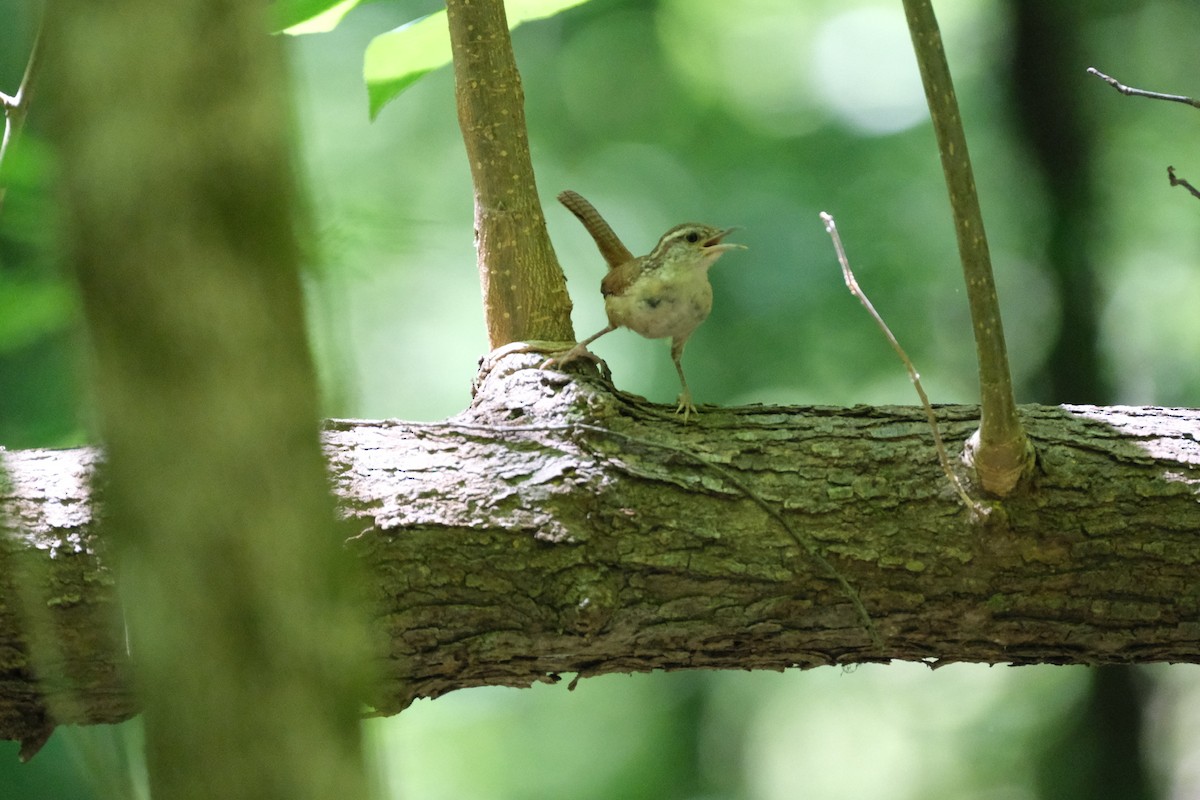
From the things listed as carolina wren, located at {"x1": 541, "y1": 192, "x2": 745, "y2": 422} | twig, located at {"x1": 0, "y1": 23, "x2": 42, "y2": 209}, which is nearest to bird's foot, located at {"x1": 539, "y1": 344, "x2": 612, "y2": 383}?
carolina wren, located at {"x1": 541, "y1": 192, "x2": 745, "y2": 422}

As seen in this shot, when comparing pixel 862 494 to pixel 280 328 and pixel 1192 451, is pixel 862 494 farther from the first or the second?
pixel 280 328

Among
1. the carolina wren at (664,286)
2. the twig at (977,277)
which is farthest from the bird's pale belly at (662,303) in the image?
the twig at (977,277)

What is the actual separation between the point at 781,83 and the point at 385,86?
337cm

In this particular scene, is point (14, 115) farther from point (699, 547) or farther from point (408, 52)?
point (699, 547)

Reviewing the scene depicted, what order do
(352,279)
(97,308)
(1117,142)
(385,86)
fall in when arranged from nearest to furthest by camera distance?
(97,308)
(352,279)
(385,86)
(1117,142)

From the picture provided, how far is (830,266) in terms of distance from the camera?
15.6ft

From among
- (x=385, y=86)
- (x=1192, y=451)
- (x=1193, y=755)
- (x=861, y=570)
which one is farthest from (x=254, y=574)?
(x=1193, y=755)

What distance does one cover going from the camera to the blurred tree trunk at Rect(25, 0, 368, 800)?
19.0 inches

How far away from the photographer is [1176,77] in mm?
4469

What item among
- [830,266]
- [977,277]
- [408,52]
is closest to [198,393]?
[977,277]

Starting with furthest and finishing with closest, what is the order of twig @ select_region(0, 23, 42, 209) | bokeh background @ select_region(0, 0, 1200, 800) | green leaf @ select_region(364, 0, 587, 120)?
bokeh background @ select_region(0, 0, 1200, 800)
green leaf @ select_region(364, 0, 587, 120)
twig @ select_region(0, 23, 42, 209)

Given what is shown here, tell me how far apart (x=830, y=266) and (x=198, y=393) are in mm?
4510

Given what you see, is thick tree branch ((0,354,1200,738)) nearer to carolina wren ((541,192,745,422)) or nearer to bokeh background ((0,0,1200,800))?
carolina wren ((541,192,745,422))

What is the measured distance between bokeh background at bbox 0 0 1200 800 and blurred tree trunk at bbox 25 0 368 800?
11.6 ft
